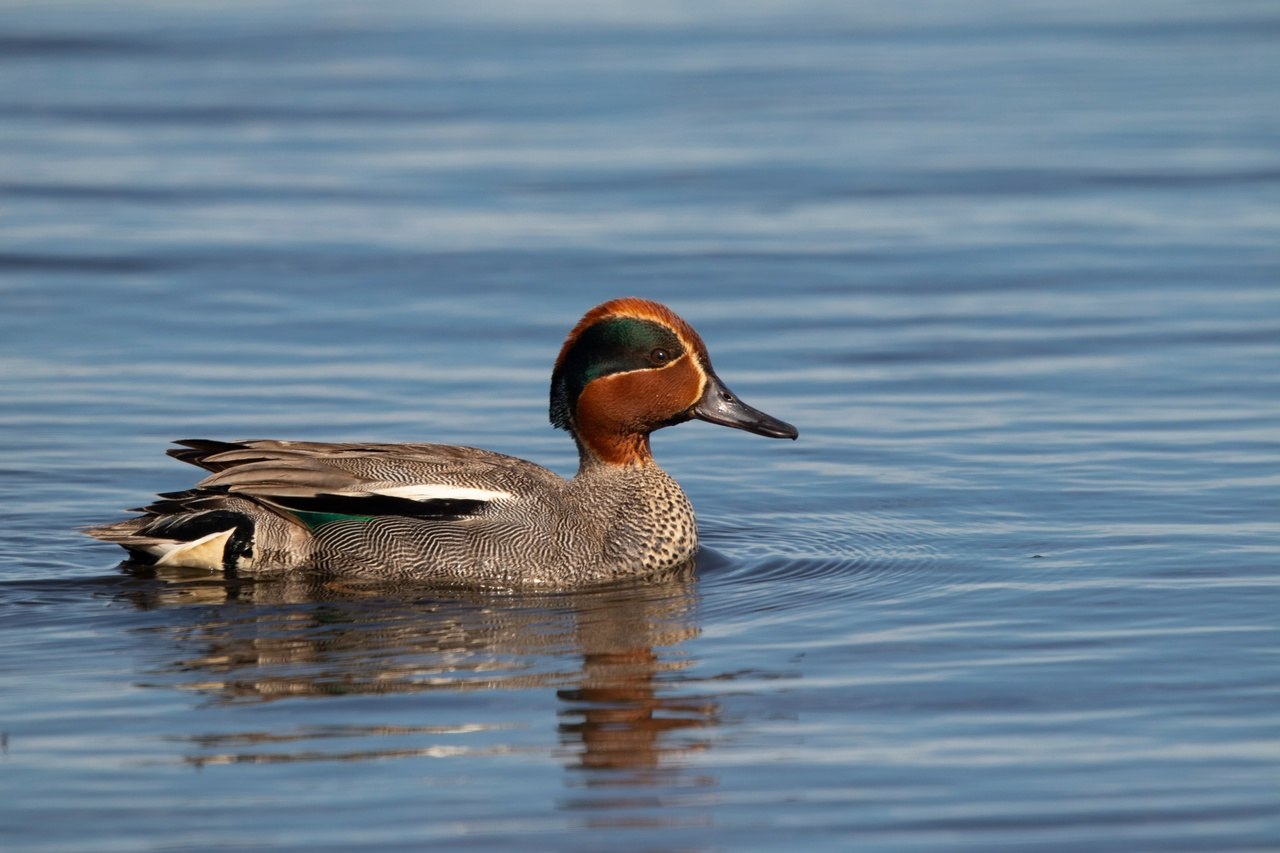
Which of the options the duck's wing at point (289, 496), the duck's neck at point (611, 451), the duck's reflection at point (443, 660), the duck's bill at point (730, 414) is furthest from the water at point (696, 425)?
the duck's neck at point (611, 451)

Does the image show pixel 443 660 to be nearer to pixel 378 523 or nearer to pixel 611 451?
pixel 378 523

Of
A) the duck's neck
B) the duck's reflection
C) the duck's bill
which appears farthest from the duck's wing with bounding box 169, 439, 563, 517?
the duck's bill

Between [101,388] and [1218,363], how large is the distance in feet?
21.9

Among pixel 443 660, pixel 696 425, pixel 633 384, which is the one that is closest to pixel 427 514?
pixel 633 384

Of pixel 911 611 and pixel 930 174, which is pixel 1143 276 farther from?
pixel 911 611

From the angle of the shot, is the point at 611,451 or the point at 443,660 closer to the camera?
the point at 443,660

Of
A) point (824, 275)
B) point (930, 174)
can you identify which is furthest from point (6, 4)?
point (824, 275)

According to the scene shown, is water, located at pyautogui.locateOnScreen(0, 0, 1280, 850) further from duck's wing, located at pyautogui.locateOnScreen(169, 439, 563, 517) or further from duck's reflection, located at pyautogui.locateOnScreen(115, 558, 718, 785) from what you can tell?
duck's wing, located at pyautogui.locateOnScreen(169, 439, 563, 517)

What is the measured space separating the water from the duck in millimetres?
266

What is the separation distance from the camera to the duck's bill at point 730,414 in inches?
393

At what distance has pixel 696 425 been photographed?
12.6 m

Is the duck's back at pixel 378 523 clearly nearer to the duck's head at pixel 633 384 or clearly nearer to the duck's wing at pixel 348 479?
the duck's wing at pixel 348 479

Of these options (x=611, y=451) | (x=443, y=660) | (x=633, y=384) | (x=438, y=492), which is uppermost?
(x=633, y=384)

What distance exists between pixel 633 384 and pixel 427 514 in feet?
3.82
